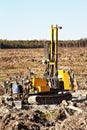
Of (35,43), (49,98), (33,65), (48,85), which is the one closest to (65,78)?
(48,85)

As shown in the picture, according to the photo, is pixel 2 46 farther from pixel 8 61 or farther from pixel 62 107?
pixel 62 107

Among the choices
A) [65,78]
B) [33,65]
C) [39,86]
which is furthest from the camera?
[33,65]

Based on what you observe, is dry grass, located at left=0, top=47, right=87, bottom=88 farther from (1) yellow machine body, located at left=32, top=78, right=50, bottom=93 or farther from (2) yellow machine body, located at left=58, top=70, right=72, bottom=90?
(1) yellow machine body, located at left=32, top=78, right=50, bottom=93

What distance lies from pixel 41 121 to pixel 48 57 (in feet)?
17.6

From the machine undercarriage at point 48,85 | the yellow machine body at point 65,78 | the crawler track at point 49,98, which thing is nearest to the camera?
the crawler track at point 49,98

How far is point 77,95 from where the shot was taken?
20.0 metres

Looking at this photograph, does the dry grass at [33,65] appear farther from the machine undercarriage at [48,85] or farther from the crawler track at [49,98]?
the crawler track at [49,98]

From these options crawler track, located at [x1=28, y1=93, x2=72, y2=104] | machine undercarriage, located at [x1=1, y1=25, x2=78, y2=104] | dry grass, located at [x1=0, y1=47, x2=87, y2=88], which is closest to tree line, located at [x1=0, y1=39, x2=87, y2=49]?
dry grass, located at [x1=0, y1=47, x2=87, y2=88]

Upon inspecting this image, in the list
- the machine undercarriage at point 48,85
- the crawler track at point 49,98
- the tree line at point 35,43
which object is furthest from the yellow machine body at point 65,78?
the tree line at point 35,43

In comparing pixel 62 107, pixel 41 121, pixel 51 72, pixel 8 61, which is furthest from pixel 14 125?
pixel 8 61

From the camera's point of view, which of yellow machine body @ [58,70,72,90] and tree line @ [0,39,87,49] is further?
tree line @ [0,39,87,49]

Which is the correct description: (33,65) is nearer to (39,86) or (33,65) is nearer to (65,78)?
(65,78)

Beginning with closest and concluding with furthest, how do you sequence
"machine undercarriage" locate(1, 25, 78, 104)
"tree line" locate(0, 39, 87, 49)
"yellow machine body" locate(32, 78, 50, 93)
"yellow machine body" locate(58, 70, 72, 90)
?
"machine undercarriage" locate(1, 25, 78, 104), "yellow machine body" locate(32, 78, 50, 93), "yellow machine body" locate(58, 70, 72, 90), "tree line" locate(0, 39, 87, 49)

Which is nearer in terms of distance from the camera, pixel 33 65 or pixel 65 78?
pixel 65 78
